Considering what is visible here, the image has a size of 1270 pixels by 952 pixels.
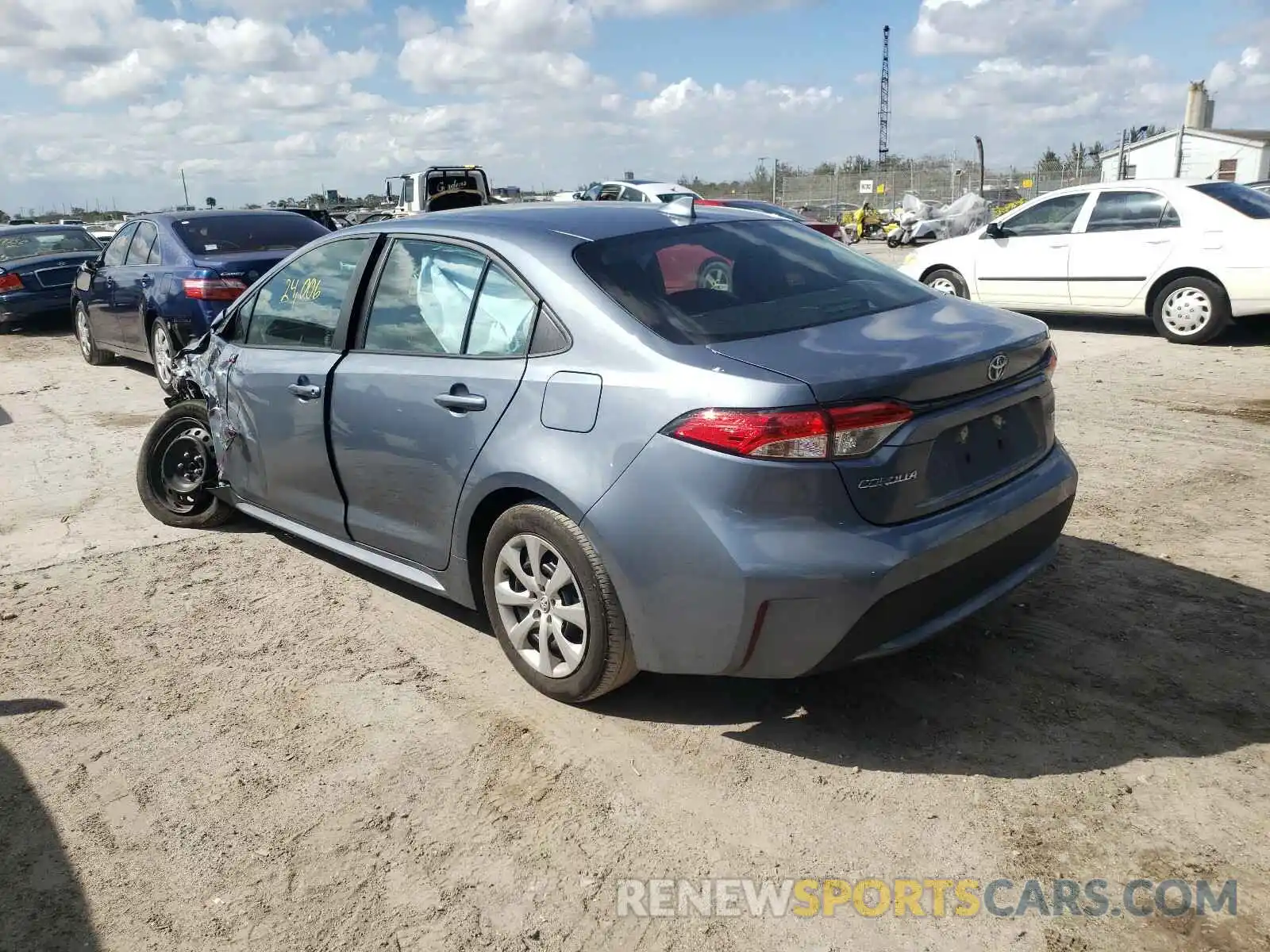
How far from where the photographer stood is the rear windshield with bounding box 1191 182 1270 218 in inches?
380

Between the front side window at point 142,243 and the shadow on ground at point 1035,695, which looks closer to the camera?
the shadow on ground at point 1035,695

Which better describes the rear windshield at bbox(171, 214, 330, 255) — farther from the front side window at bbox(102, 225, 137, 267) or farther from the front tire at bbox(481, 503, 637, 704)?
the front tire at bbox(481, 503, 637, 704)

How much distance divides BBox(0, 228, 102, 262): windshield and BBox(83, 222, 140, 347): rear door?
478 cm

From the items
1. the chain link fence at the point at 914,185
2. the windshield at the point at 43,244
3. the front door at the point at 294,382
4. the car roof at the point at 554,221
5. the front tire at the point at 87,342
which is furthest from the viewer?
the chain link fence at the point at 914,185

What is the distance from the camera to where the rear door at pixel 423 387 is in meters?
3.51

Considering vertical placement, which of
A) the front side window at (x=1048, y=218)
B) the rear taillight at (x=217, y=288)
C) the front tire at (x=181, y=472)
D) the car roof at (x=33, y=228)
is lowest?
the front tire at (x=181, y=472)

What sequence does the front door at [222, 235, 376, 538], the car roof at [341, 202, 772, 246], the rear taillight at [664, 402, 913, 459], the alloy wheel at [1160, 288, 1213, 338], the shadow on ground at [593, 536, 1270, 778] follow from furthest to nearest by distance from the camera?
the alloy wheel at [1160, 288, 1213, 338]
the front door at [222, 235, 376, 538]
the car roof at [341, 202, 772, 246]
the shadow on ground at [593, 536, 1270, 778]
the rear taillight at [664, 402, 913, 459]

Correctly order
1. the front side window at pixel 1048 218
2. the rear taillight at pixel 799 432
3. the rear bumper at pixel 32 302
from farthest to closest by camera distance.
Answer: the rear bumper at pixel 32 302 < the front side window at pixel 1048 218 < the rear taillight at pixel 799 432

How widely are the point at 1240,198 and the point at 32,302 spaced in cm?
1503

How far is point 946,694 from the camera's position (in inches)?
136

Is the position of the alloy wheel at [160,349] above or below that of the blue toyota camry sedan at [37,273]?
below

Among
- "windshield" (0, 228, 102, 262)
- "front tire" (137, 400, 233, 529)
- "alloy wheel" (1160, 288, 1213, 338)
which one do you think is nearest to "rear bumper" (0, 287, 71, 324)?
"windshield" (0, 228, 102, 262)

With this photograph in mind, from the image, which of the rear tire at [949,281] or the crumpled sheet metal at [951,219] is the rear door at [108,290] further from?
the crumpled sheet metal at [951,219]

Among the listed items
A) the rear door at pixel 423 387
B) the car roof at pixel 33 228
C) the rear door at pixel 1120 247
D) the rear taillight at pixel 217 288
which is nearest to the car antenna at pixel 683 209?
the rear door at pixel 423 387
